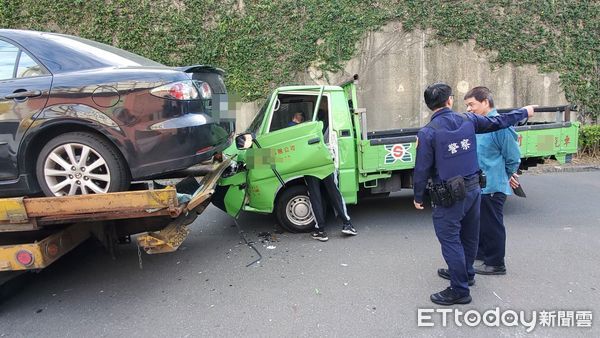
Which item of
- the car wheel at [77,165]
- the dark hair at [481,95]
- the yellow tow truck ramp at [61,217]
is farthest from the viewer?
the dark hair at [481,95]

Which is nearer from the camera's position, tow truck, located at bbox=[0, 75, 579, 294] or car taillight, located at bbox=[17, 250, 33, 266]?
car taillight, located at bbox=[17, 250, 33, 266]

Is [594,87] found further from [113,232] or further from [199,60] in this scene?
[113,232]

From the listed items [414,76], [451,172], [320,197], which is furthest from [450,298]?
[414,76]

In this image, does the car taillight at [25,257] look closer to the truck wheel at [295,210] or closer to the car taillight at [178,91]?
the car taillight at [178,91]

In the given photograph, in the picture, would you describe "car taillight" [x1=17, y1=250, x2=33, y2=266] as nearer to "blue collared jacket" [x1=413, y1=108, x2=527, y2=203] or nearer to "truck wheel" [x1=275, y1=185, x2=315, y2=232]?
"truck wheel" [x1=275, y1=185, x2=315, y2=232]

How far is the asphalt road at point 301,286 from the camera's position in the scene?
2865 millimetres

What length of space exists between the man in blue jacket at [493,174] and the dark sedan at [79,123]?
267 cm

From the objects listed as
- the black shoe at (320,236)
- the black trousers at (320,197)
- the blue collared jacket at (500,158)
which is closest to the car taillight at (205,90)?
the black trousers at (320,197)

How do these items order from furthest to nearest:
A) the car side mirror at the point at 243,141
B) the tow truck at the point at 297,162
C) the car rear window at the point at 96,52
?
1. the car side mirror at the point at 243,141
2. the tow truck at the point at 297,162
3. the car rear window at the point at 96,52

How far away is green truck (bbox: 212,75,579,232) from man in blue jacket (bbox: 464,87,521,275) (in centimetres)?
150

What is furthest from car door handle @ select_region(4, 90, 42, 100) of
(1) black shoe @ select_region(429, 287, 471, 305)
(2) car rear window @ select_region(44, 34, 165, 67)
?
(1) black shoe @ select_region(429, 287, 471, 305)

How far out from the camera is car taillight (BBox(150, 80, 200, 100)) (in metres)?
3.07

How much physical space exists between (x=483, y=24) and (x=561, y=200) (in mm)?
6276

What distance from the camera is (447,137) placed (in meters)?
2.88
